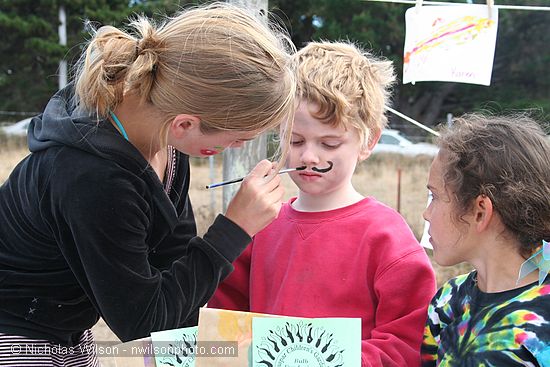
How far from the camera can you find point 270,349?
1.34m

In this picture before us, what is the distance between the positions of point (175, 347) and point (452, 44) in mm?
1779

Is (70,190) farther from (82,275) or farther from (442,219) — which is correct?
(442,219)

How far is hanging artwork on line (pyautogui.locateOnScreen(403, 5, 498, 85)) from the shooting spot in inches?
105

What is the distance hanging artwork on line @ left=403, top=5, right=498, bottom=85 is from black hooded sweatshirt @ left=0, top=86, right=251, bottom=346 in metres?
1.51

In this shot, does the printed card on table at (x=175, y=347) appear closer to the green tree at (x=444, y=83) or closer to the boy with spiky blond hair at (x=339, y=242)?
the boy with spiky blond hair at (x=339, y=242)

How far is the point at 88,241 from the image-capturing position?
1.30 m

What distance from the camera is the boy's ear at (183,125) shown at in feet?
4.54

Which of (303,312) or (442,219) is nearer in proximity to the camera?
(442,219)

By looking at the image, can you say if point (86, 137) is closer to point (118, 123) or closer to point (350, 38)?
point (118, 123)

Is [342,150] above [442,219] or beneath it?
above

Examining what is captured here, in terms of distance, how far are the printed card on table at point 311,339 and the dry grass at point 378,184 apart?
412cm

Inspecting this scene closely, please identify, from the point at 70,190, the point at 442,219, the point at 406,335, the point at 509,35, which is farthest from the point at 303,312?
the point at 509,35

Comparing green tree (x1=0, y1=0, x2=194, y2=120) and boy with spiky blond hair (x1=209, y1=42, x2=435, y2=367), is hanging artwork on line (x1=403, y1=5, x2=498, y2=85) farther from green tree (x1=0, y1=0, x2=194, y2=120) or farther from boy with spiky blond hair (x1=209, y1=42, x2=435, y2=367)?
green tree (x1=0, y1=0, x2=194, y2=120)

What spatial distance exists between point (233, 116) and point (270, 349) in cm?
49
